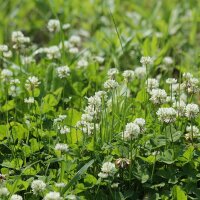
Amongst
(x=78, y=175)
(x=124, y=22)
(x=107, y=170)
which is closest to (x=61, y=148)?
(x=78, y=175)

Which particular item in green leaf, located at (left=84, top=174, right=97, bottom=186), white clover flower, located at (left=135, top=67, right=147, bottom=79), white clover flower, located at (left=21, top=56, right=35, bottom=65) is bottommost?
green leaf, located at (left=84, top=174, right=97, bottom=186)

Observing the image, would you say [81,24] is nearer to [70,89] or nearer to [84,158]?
[70,89]

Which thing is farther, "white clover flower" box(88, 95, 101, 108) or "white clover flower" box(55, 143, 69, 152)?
"white clover flower" box(88, 95, 101, 108)

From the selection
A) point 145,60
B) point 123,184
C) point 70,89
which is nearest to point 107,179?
point 123,184

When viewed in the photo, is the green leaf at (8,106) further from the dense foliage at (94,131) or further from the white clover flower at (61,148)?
the white clover flower at (61,148)

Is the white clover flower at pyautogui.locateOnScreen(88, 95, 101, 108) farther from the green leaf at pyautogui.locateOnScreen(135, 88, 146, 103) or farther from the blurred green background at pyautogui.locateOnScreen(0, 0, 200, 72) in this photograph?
the blurred green background at pyautogui.locateOnScreen(0, 0, 200, 72)

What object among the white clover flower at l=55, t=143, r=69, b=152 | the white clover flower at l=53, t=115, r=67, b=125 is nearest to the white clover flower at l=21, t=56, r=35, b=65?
the white clover flower at l=53, t=115, r=67, b=125
